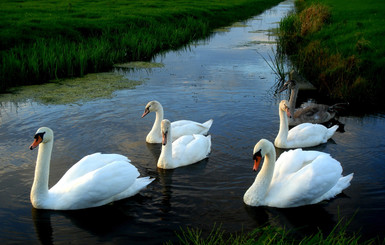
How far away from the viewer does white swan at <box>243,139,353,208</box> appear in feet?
20.2

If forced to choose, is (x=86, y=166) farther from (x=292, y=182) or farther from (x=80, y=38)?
(x=80, y=38)

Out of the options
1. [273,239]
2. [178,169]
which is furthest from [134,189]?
[273,239]

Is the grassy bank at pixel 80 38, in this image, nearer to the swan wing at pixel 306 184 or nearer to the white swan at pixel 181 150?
the white swan at pixel 181 150

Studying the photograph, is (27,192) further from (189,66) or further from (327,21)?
(327,21)

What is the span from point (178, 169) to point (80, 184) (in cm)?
215

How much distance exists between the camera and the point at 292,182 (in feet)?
20.8

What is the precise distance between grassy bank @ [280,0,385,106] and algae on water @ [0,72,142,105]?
5.93 metres

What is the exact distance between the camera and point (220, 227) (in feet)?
18.7

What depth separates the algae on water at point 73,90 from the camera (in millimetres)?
11812

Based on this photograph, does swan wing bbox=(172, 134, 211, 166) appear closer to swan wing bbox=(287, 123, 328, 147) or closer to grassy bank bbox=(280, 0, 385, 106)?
swan wing bbox=(287, 123, 328, 147)

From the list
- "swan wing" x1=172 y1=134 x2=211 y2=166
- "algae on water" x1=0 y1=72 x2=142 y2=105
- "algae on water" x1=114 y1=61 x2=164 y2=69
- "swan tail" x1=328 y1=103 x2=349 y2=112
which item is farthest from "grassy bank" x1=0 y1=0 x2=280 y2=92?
"swan tail" x1=328 y1=103 x2=349 y2=112

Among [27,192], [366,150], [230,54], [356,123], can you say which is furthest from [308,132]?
[230,54]

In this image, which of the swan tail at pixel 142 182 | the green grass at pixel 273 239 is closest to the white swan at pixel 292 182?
the green grass at pixel 273 239

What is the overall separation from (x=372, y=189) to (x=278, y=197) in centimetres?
171
